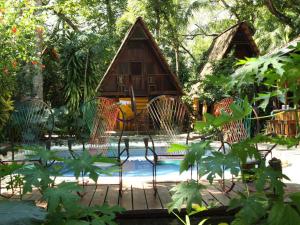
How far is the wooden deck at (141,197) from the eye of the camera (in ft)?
11.6

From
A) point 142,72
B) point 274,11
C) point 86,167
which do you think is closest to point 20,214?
point 86,167

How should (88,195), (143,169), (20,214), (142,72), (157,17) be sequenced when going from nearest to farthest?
(20,214) → (88,195) → (143,169) → (142,72) → (157,17)

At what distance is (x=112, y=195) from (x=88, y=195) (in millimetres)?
249

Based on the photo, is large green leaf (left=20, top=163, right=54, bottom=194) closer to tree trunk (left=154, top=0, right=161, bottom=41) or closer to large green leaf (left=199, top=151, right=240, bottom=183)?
large green leaf (left=199, top=151, right=240, bottom=183)

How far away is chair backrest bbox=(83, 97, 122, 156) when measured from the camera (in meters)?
4.71

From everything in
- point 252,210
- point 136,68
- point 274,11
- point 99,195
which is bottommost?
point 99,195

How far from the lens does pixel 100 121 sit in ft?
15.7

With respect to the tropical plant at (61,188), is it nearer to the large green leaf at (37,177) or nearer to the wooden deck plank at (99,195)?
the large green leaf at (37,177)

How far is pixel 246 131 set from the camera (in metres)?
4.64

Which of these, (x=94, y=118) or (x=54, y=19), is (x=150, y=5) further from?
(x=94, y=118)

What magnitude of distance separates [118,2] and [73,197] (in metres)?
23.7

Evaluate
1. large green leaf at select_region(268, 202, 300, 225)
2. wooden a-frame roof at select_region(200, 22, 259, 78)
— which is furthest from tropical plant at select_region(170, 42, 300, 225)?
wooden a-frame roof at select_region(200, 22, 259, 78)

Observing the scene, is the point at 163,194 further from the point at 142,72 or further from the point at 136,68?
the point at 136,68

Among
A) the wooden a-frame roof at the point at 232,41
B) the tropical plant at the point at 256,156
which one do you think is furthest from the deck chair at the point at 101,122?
the wooden a-frame roof at the point at 232,41
